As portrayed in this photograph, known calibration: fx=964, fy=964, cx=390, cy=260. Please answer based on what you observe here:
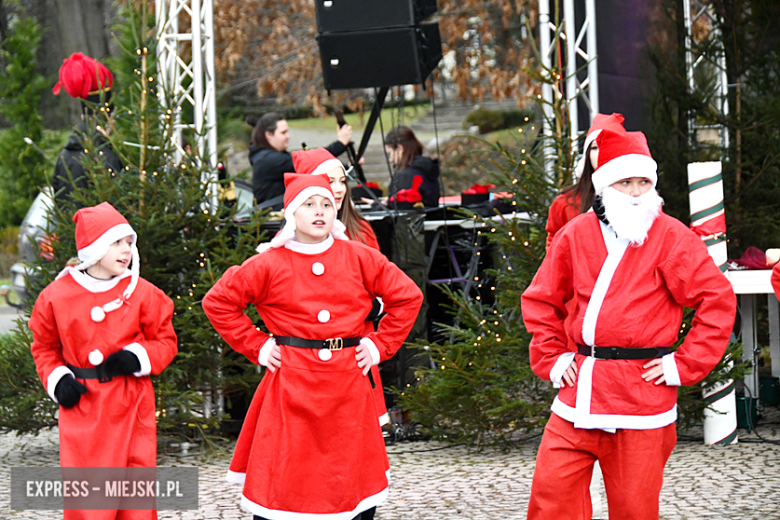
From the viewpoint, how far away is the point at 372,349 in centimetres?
428

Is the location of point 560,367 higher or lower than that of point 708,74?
lower

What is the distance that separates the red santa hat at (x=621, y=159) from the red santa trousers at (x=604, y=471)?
960 mm

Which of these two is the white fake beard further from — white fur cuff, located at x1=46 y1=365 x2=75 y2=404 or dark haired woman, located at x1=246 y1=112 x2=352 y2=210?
dark haired woman, located at x1=246 y1=112 x2=352 y2=210

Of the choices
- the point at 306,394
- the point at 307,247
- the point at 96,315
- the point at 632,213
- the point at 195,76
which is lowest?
the point at 306,394

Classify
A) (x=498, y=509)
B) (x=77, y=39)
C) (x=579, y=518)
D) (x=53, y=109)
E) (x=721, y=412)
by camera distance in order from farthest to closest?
(x=53, y=109), (x=77, y=39), (x=721, y=412), (x=498, y=509), (x=579, y=518)

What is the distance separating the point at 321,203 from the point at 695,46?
4.80 metres

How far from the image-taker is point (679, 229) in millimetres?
3631

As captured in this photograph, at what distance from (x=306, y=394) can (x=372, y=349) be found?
363mm

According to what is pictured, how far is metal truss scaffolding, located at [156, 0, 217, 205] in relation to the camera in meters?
6.95

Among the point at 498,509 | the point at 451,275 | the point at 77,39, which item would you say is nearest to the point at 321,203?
the point at 498,509

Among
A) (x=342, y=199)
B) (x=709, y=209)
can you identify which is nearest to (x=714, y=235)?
(x=709, y=209)

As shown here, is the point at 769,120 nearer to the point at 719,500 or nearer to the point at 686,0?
the point at 686,0

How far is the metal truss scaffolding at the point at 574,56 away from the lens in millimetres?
6664

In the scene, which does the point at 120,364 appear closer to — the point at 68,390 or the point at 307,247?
the point at 68,390
